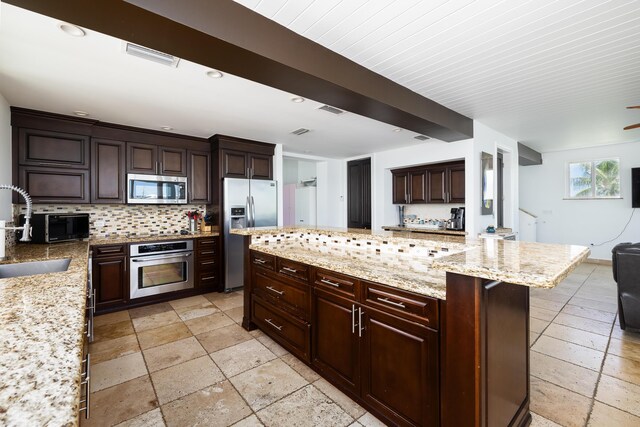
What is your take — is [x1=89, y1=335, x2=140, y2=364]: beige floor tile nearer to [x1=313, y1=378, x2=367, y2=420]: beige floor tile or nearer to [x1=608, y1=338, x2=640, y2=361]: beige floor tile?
[x1=313, y1=378, x2=367, y2=420]: beige floor tile

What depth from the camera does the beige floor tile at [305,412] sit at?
5.70 feet

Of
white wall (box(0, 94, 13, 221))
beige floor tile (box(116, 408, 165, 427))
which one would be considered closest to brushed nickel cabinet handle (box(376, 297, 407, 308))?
beige floor tile (box(116, 408, 165, 427))

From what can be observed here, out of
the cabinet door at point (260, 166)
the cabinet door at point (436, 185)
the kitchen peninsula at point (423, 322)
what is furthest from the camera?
the cabinet door at point (436, 185)

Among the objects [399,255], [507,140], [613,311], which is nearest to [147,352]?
[399,255]

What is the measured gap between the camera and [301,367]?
2322 millimetres

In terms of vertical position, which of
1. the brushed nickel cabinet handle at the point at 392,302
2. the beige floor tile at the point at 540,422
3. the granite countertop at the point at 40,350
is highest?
the granite countertop at the point at 40,350

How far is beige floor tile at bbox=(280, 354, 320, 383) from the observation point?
2188 millimetres

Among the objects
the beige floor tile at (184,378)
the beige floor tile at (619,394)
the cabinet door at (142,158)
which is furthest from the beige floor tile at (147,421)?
the cabinet door at (142,158)

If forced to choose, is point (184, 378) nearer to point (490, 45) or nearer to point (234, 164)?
point (234, 164)

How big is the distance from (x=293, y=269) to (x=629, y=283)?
321cm

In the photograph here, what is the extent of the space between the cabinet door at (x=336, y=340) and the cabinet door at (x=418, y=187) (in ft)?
12.6

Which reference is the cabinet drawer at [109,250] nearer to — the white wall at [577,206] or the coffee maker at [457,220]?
the coffee maker at [457,220]

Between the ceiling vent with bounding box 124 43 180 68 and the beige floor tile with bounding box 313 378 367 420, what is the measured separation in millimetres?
2563

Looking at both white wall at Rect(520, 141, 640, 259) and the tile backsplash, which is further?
white wall at Rect(520, 141, 640, 259)
